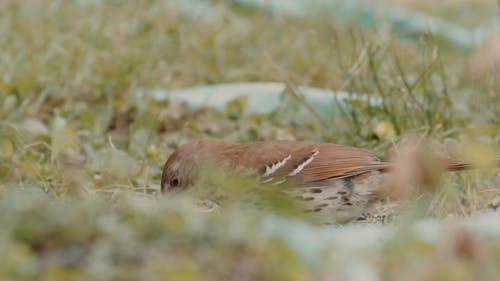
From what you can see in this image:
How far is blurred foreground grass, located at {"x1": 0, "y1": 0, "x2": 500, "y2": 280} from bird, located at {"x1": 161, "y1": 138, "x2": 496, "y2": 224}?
0.76 ft

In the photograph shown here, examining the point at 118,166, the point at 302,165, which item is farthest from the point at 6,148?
the point at 302,165

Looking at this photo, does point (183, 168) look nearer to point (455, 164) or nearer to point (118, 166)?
point (118, 166)

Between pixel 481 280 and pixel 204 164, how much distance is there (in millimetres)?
2115

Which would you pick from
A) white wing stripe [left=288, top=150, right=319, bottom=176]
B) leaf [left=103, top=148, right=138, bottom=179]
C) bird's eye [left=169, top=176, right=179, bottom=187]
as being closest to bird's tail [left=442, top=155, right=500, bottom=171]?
white wing stripe [left=288, top=150, right=319, bottom=176]

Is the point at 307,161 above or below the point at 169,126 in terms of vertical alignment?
below

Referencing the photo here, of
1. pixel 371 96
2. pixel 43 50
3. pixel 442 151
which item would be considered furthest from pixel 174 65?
pixel 442 151

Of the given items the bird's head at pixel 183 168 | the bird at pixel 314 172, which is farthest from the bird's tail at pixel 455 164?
the bird's head at pixel 183 168

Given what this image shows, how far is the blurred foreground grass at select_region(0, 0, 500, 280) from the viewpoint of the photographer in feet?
9.30

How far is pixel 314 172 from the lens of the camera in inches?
191

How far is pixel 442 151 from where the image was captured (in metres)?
5.41

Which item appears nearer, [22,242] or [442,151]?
[22,242]

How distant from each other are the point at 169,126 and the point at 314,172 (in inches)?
73.4

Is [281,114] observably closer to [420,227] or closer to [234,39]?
[234,39]

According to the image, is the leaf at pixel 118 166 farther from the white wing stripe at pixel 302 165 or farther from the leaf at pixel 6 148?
the white wing stripe at pixel 302 165
